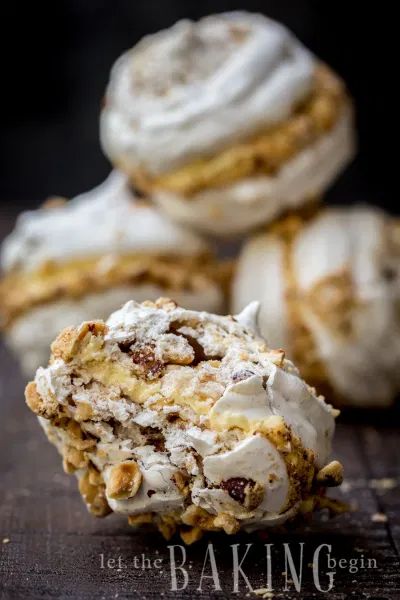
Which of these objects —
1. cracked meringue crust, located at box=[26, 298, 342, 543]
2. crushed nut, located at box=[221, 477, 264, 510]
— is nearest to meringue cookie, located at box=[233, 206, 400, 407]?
cracked meringue crust, located at box=[26, 298, 342, 543]

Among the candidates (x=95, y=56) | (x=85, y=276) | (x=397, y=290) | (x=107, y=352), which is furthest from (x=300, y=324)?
(x=95, y=56)

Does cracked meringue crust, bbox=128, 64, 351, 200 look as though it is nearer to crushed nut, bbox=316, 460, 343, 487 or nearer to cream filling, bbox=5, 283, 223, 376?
cream filling, bbox=5, 283, 223, 376

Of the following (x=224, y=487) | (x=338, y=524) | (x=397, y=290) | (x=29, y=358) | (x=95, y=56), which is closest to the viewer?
(x=224, y=487)

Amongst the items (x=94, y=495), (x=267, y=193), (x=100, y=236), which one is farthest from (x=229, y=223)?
(x=94, y=495)

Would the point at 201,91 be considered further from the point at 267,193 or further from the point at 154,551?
the point at 154,551

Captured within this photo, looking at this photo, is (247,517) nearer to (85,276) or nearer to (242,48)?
(85,276)

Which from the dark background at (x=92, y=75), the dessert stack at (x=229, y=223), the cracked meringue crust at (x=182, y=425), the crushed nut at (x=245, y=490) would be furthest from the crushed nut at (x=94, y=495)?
the dark background at (x=92, y=75)
